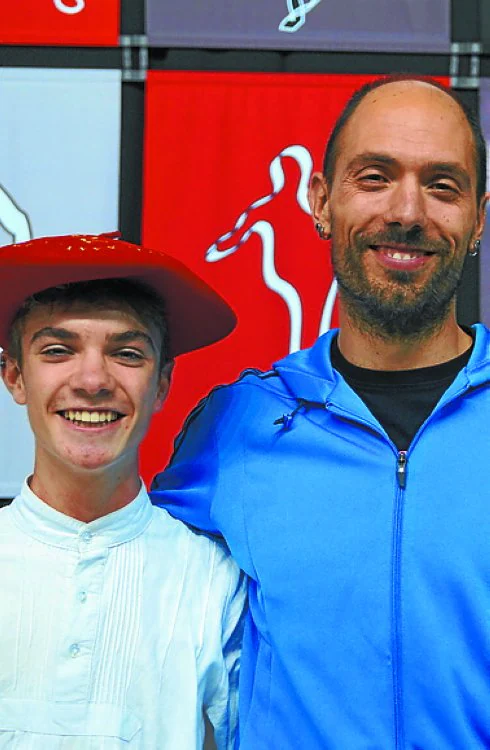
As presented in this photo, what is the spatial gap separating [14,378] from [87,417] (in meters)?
0.19

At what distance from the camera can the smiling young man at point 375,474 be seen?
1330 mm

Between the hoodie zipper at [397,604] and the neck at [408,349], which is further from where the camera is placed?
the neck at [408,349]

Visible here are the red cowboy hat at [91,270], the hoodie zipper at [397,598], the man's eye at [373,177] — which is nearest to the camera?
the hoodie zipper at [397,598]

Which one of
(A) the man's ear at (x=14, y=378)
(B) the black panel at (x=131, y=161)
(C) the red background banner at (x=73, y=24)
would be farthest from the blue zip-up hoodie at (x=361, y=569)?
(C) the red background banner at (x=73, y=24)

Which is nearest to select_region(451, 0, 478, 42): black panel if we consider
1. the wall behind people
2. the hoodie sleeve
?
the wall behind people

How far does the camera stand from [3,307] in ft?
5.11

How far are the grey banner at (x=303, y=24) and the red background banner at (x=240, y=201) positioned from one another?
10 centimetres

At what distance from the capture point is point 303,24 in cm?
291

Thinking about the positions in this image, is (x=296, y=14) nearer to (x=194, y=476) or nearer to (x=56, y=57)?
(x=56, y=57)

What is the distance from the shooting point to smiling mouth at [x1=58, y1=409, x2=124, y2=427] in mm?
1447

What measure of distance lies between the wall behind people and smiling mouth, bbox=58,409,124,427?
140cm

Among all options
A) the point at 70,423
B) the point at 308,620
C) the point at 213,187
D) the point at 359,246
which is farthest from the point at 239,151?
the point at 308,620

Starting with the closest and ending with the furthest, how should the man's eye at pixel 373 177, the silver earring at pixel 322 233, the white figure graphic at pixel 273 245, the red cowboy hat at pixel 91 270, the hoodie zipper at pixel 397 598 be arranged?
the hoodie zipper at pixel 397 598 < the red cowboy hat at pixel 91 270 < the man's eye at pixel 373 177 < the silver earring at pixel 322 233 < the white figure graphic at pixel 273 245

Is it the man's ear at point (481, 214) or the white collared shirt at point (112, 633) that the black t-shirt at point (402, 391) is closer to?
the man's ear at point (481, 214)
